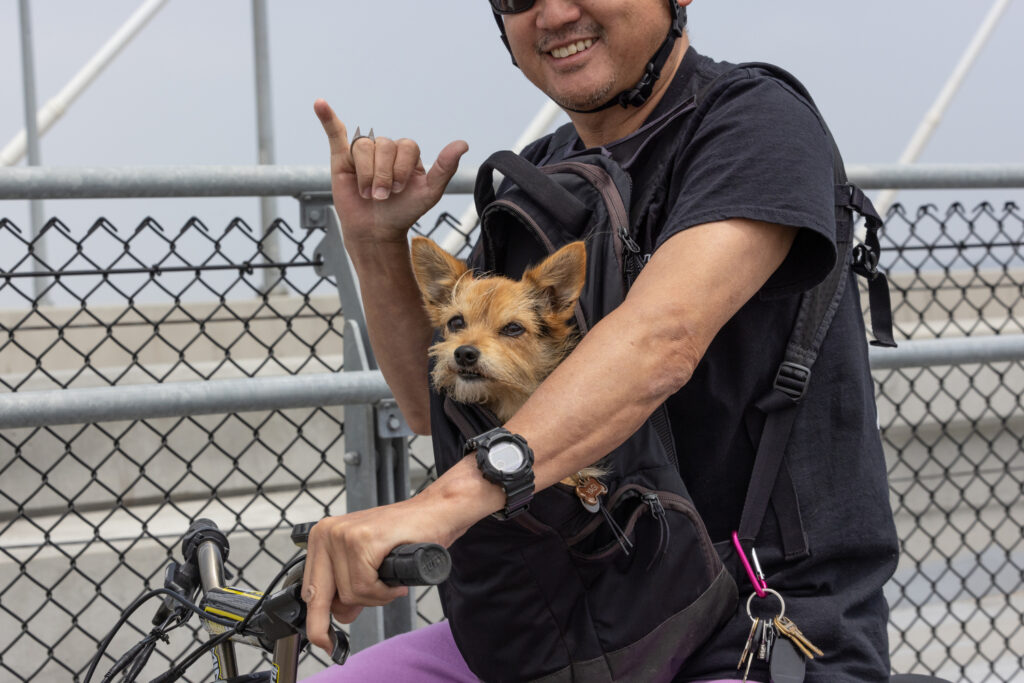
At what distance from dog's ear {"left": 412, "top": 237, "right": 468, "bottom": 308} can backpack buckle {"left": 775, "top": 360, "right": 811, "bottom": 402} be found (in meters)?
0.52

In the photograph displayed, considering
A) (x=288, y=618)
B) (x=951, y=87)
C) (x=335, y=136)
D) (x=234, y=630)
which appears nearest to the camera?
(x=288, y=618)

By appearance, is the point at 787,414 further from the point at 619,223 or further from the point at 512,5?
the point at 512,5

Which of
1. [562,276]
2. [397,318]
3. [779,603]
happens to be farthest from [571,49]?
[779,603]

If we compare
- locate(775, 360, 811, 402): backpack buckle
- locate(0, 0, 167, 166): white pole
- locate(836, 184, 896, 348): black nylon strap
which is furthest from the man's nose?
locate(0, 0, 167, 166): white pole

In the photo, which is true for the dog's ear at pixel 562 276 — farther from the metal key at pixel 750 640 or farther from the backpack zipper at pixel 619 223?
the metal key at pixel 750 640

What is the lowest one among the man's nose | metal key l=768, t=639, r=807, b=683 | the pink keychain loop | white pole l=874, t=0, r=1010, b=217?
white pole l=874, t=0, r=1010, b=217

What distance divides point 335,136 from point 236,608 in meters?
0.71

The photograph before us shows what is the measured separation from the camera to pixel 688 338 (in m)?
1.18

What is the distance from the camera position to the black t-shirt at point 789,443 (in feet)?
4.35

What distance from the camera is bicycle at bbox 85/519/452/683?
94cm

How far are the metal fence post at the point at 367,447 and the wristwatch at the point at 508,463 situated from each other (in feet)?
4.08

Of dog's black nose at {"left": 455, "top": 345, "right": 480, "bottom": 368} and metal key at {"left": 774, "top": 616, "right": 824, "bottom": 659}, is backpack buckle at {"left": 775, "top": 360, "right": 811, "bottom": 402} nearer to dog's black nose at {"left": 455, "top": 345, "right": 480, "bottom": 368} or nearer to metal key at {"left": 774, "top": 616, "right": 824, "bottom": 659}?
metal key at {"left": 774, "top": 616, "right": 824, "bottom": 659}

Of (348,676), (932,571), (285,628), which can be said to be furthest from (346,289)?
(932,571)

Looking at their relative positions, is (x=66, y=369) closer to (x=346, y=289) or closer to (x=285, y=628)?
(x=346, y=289)
